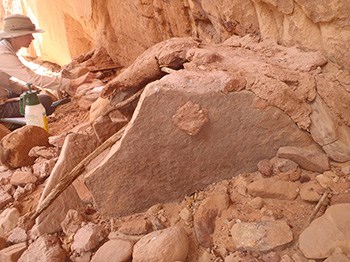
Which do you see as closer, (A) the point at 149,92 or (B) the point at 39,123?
(A) the point at 149,92

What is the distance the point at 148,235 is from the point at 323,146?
2.56 ft

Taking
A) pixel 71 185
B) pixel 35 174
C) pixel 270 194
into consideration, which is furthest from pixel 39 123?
pixel 270 194

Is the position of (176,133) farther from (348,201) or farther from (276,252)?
(348,201)

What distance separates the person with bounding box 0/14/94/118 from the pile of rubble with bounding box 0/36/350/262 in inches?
66.5

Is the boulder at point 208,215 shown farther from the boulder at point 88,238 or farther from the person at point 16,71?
the person at point 16,71

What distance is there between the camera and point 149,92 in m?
1.28

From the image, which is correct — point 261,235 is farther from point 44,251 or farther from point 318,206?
point 44,251

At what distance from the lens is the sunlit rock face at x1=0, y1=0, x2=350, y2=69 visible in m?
1.39

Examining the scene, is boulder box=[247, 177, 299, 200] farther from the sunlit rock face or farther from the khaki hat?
the khaki hat

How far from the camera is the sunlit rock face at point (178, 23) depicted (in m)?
1.39

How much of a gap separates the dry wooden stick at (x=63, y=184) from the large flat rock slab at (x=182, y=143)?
0.12 meters

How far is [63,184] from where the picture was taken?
144 centimetres

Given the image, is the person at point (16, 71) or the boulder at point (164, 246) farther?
the person at point (16, 71)

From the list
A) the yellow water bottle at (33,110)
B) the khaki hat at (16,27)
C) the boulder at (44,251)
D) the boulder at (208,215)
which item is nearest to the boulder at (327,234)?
the boulder at (208,215)
